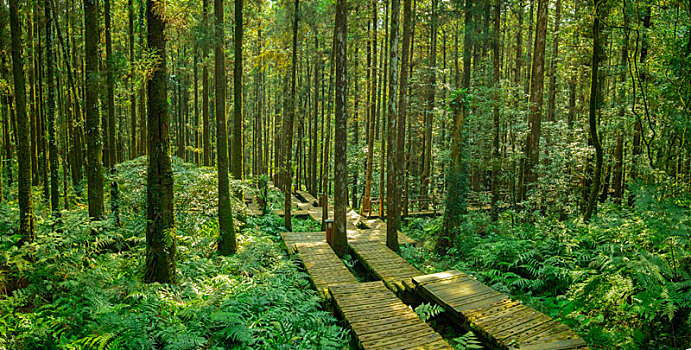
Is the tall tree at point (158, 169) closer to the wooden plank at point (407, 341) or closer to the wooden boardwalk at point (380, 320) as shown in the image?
the wooden boardwalk at point (380, 320)

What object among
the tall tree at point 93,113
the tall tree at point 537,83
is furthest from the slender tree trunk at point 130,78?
the tall tree at point 537,83

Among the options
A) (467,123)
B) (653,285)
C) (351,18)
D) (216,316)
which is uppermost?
(351,18)

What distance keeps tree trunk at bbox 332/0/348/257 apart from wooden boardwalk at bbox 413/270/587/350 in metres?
3.82

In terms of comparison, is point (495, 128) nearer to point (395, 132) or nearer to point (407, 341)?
point (395, 132)

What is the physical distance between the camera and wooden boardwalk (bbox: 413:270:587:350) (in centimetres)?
566

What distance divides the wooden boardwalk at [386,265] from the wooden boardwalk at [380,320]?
2.02 ft

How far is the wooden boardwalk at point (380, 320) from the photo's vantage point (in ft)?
19.7

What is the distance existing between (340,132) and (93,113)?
662 centimetres

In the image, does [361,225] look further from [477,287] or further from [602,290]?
[602,290]

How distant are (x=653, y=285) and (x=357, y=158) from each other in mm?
20813

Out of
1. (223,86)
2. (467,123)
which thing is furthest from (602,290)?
(223,86)

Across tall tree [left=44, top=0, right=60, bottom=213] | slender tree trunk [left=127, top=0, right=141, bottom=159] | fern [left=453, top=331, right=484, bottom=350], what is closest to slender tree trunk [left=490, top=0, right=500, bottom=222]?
fern [left=453, top=331, right=484, bottom=350]

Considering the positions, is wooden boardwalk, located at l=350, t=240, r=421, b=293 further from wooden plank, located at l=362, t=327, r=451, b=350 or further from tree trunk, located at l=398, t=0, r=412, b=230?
wooden plank, located at l=362, t=327, r=451, b=350

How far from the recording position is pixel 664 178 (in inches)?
256
